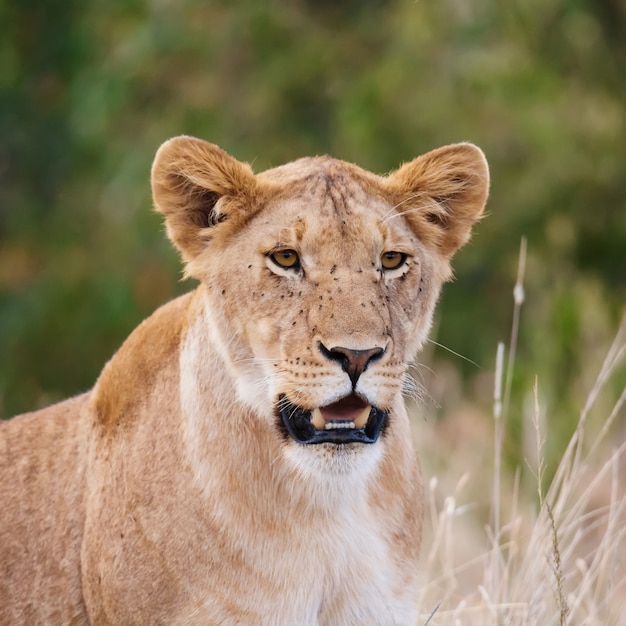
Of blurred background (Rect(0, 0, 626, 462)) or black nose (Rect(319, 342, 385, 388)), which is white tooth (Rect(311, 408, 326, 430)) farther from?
blurred background (Rect(0, 0, 626, 462))

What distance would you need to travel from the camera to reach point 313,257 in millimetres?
4094

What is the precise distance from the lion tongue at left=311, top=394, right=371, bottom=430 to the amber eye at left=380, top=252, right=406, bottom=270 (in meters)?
0.51

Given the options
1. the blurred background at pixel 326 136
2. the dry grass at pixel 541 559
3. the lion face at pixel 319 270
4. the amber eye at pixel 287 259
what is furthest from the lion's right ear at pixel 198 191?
the blurred background at pixel 326 136

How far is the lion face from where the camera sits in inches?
154

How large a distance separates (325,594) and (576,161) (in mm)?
8457

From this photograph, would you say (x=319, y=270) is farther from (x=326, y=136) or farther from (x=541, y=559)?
(x=326, y=136)

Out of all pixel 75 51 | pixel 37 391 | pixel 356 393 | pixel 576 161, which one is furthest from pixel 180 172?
pixel 75 51

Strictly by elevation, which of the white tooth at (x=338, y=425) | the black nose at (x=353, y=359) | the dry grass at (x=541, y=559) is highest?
the black nose at (x=353, y=359)

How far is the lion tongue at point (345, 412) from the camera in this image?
155 inches

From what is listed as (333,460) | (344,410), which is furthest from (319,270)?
(333,460)

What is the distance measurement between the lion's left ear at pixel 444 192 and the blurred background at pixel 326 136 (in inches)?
179

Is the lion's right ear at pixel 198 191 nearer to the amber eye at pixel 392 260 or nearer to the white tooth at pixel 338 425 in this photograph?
the amber eye at pixel 392 260

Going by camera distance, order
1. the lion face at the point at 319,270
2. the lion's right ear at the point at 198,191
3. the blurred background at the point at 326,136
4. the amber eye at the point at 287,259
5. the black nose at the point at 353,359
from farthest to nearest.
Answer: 1. the blurred background at the point at 326,136
2. the lion's right ear at the point at 198,191
3. the amber eye at the point at 287,259
4. the lion face at the point at 319,270
5. the black nose at the point at 353,359

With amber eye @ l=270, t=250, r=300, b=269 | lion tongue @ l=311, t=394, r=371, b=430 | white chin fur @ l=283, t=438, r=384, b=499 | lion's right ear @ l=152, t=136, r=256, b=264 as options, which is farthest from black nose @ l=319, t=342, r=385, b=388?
lion's right ear @ l=152, t=136, r=256, b=264
